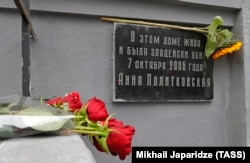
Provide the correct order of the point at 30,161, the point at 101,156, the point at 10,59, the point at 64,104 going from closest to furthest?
the point at 30,161 < the point at 64,104 < the point at 10,59 < the point at 101,156

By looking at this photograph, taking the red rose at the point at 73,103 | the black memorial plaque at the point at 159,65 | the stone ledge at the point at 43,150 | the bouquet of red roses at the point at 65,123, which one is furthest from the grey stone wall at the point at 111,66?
the stone ledge at the point at 43,150

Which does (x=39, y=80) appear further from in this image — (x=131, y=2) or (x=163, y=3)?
(x=163, y=3)

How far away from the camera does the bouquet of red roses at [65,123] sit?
3.92 ft

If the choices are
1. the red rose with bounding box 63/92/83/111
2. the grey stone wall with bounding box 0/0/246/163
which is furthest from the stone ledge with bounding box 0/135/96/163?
the grey stone wall with bounding box 0/0/246/163

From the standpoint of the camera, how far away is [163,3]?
272cm

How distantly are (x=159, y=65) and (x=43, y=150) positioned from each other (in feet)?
5.57

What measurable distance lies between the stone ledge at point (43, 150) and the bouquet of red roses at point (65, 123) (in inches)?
1.4

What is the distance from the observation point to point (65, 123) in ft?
4.22

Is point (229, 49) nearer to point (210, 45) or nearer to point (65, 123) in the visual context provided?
point (210, 45)

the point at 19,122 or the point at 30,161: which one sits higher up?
the point at 19,122

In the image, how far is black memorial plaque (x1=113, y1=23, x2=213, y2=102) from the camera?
255cm

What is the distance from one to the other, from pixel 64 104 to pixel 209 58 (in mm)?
1702

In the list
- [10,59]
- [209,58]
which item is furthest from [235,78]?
[10,59]

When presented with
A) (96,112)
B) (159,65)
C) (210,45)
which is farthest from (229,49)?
(96,112)
